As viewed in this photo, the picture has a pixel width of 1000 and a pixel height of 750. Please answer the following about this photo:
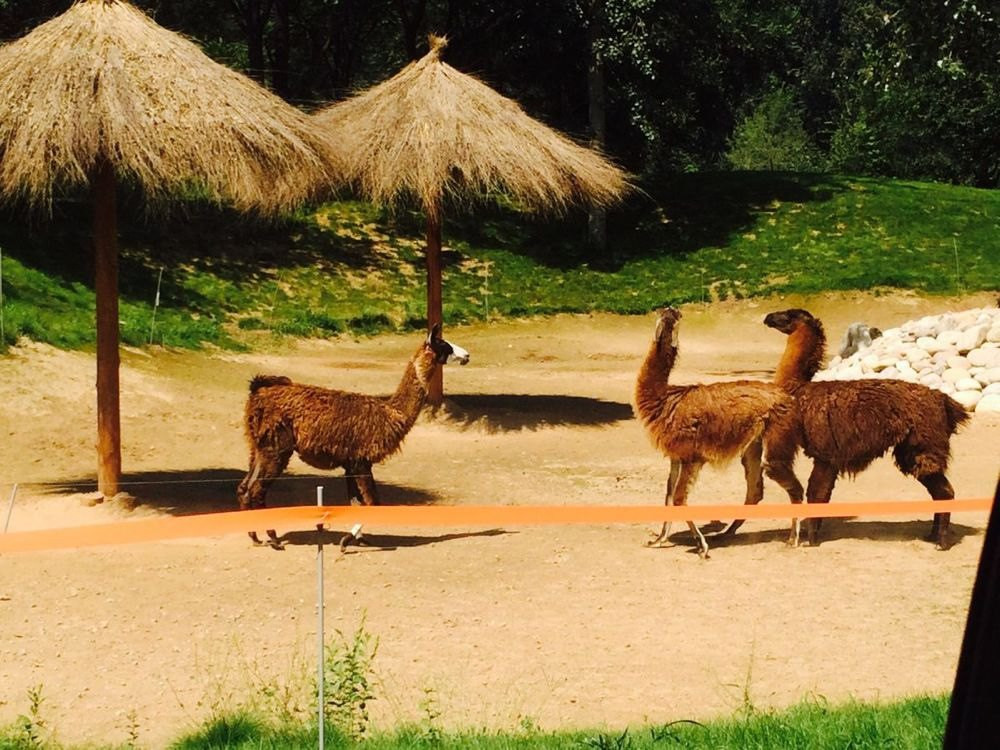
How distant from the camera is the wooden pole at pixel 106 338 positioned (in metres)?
10.7

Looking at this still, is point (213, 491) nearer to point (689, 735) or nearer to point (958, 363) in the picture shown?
point (689, 735)

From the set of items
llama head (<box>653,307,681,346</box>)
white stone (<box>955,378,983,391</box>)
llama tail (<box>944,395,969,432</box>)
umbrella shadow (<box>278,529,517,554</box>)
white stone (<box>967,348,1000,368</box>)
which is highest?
llama head (<box>653,307,681,346</box>)

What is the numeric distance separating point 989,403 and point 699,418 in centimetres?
670

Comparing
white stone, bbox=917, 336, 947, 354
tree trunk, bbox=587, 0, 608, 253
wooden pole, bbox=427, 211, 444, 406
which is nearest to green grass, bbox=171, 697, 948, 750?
wooden pole, bbox=427, 211, 444, 406

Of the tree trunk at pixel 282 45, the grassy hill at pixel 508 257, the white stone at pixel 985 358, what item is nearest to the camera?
the white stone at pixel 985 358

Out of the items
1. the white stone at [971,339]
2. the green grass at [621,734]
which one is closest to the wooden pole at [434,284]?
the white stone at [971,339]

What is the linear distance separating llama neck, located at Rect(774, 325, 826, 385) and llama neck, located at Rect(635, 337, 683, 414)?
999 mm

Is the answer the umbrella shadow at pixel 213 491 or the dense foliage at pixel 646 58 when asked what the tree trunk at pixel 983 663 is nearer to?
the umbrella shadow at pixel 213 491

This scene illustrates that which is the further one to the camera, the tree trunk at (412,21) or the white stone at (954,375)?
the tree trunk at (412,21)

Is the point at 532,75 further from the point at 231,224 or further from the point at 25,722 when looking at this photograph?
the point at 25,722

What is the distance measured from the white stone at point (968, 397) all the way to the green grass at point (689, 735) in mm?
9591

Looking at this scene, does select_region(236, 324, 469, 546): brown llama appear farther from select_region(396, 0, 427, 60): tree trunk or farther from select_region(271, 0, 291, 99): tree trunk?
select_region(396, 0, 427, 60): tree trunk

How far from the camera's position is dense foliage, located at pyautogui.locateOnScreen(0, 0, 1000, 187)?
70.9ft

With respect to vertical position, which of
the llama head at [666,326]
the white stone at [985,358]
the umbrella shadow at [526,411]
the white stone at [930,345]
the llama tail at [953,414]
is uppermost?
the llama head at [666,326]
